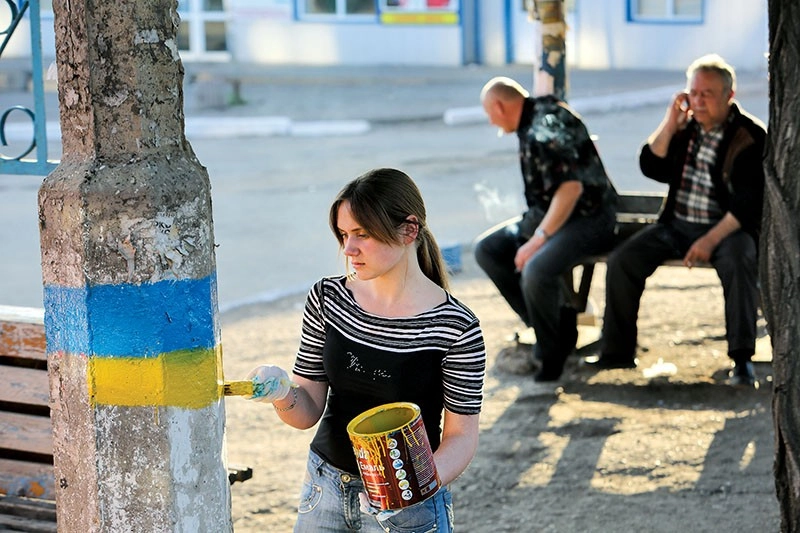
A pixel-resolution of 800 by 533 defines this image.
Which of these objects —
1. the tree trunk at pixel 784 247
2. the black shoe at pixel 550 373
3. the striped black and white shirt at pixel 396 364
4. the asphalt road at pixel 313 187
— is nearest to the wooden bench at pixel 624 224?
the black shoe at pixel 550 373

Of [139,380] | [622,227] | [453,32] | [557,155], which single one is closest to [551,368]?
[622,227]

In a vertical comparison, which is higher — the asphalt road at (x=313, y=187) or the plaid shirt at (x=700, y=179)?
the plaid shirt at (x=700, y=179)

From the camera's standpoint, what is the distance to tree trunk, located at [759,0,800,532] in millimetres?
3453

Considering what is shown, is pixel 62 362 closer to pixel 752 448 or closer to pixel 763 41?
pixel 752 448

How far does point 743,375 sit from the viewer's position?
6.04 meters

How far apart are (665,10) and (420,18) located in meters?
5.00

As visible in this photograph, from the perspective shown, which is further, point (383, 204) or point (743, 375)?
point (743, 375)

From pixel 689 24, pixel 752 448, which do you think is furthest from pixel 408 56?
pixel 752 448

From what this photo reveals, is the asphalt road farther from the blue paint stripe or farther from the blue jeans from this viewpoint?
the blue paint stripe

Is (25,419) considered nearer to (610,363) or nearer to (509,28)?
(610,363)

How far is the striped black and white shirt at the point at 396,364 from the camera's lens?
2963 mm

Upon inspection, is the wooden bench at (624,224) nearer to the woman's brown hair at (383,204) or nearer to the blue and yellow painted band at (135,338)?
the woman's brown hair at (383,204)

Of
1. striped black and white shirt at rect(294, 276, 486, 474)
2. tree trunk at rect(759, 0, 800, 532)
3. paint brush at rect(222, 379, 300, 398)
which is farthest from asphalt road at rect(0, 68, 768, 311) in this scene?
paint brush at rect(222, 379, 300, 398)

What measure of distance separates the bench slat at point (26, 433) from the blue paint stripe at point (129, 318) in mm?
1677
